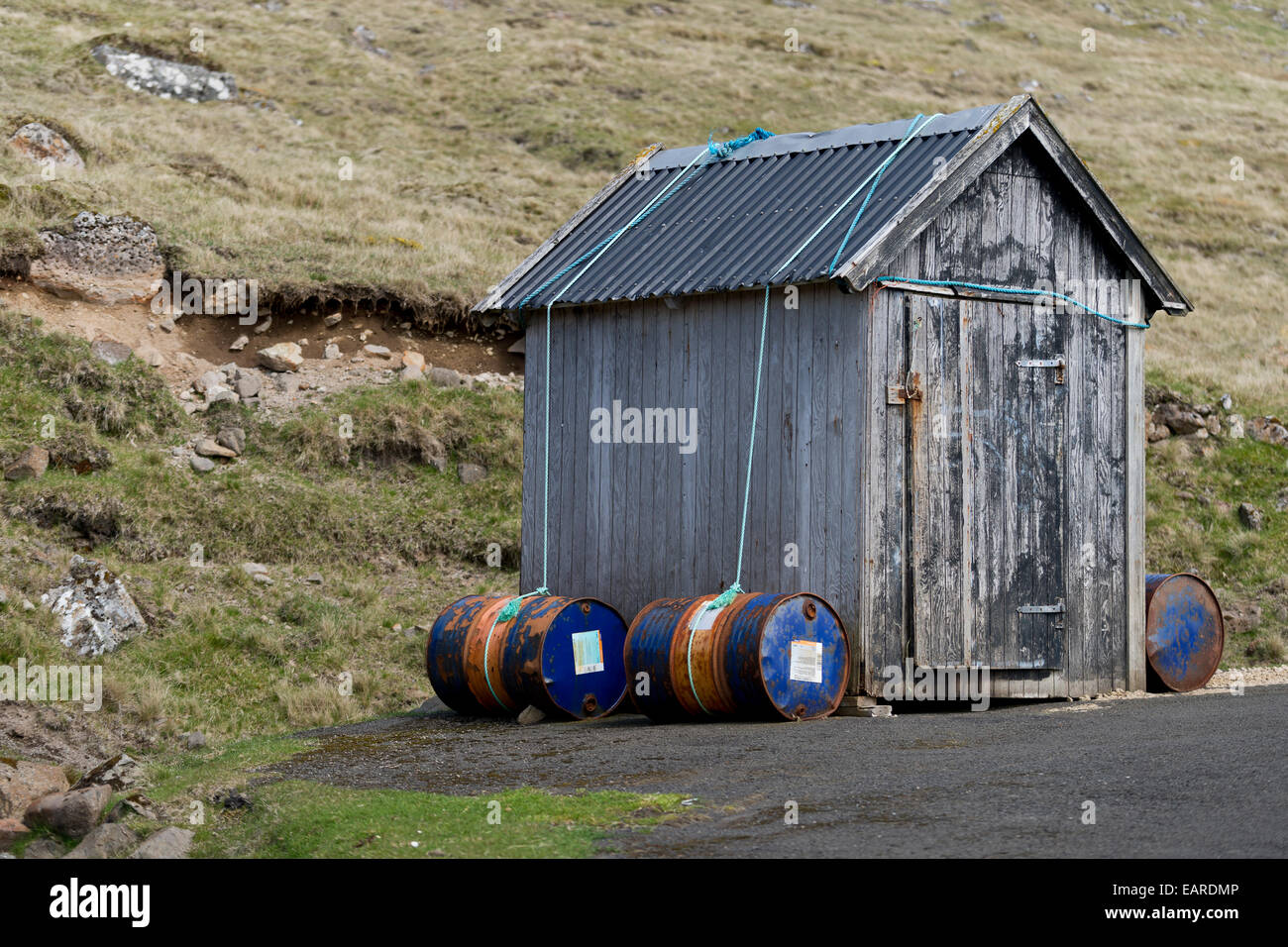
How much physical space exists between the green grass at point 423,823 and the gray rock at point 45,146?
18.7m

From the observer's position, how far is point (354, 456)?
63.5ft

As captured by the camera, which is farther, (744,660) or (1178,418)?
(1178,418)

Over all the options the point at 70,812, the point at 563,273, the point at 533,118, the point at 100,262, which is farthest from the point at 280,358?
the point at 533,118

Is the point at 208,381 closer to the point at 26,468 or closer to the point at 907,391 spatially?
the point at 26,468

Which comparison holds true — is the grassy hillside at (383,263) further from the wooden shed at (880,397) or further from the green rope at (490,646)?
the wooden shed at (880,397)

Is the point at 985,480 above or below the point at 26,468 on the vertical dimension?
below

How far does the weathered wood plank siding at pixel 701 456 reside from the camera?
1112cm

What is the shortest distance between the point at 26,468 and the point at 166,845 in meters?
10.8

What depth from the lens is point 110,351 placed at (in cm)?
1939

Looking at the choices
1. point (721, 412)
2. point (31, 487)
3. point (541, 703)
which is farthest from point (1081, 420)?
point (31, 487)

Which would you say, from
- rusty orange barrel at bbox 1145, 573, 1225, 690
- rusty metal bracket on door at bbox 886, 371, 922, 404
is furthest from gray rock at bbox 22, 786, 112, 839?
rusty orange barrel at bbox 1145, 573, 1225, 690

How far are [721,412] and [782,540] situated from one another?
3.84ft

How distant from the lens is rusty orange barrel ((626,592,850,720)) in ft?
33.9

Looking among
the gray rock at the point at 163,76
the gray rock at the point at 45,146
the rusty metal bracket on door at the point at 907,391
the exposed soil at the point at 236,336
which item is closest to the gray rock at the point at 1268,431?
the exposed soil at the point at 236,336
